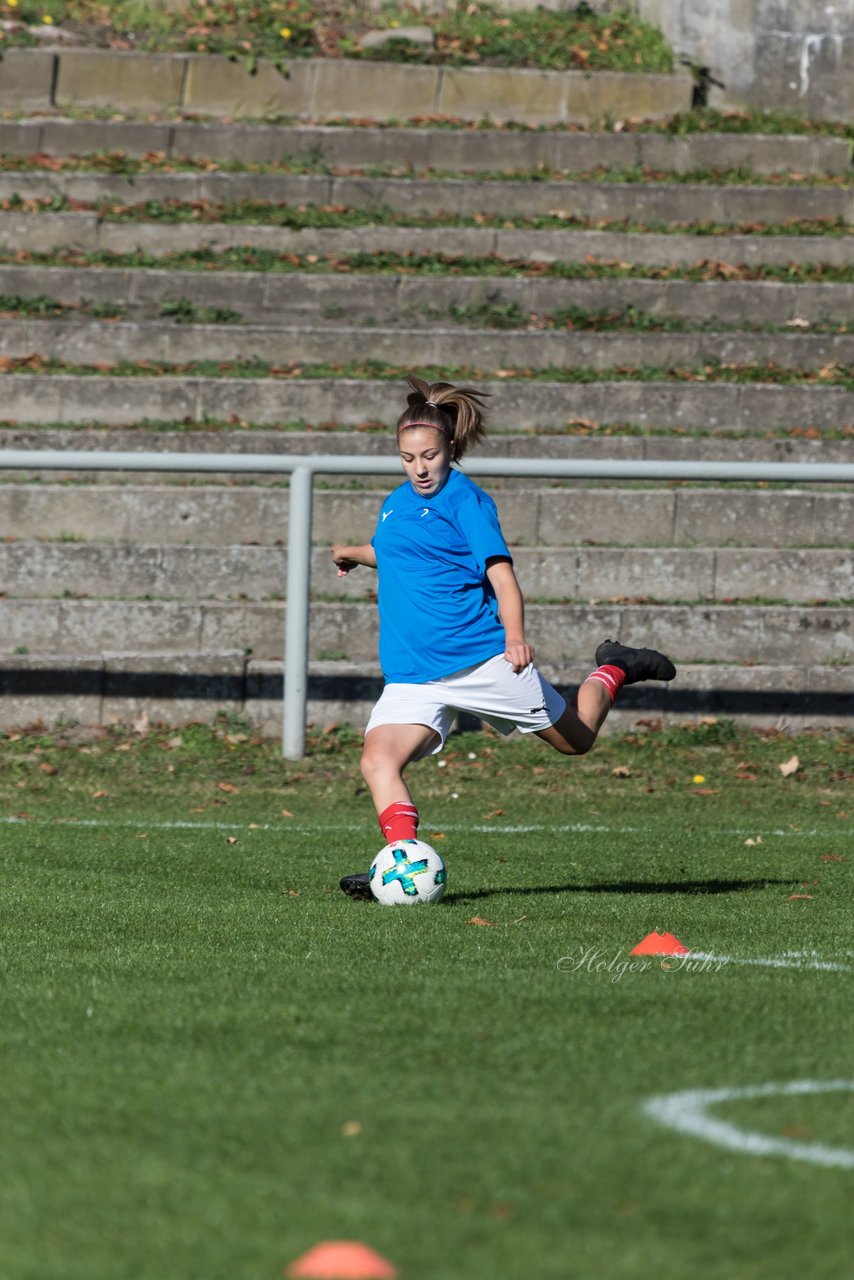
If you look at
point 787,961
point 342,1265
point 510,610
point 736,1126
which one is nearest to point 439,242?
point 510,610

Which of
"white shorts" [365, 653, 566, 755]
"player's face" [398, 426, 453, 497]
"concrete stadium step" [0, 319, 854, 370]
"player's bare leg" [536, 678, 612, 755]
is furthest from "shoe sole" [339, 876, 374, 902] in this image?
"concrete stadium step" [0, 319, 854, 370]

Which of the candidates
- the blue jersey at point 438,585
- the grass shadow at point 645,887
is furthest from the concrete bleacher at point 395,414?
the blue jersey at point 438,585

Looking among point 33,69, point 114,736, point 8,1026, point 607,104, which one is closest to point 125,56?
point 33,69

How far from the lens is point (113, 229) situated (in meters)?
13.8

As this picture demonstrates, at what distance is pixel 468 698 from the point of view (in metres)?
5.93

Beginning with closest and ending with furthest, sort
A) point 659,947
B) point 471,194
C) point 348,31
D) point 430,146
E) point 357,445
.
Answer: point 659,947
point 357,445
point 471,194
point 430,146
point 348,31

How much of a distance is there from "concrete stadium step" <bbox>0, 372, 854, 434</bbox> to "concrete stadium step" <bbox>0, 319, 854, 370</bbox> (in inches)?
21.4

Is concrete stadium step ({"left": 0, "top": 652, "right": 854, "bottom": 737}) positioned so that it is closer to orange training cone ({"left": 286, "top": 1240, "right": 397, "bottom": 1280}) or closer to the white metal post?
the white metal post

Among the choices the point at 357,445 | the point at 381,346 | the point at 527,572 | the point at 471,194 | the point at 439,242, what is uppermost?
the point at 471,194

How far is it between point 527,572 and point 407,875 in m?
4.79

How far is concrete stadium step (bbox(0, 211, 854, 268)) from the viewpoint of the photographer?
13.8m

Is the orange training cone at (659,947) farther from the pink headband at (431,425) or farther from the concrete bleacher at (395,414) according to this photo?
the concrete bleacher at (395,414)

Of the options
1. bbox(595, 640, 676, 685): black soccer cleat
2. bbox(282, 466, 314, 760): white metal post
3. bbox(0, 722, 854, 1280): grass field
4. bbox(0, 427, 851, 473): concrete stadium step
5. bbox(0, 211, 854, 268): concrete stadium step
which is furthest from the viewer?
bbox(0, 211, 854, 268): concrete stadium step

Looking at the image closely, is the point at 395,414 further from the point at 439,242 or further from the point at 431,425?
the point at 431,425
